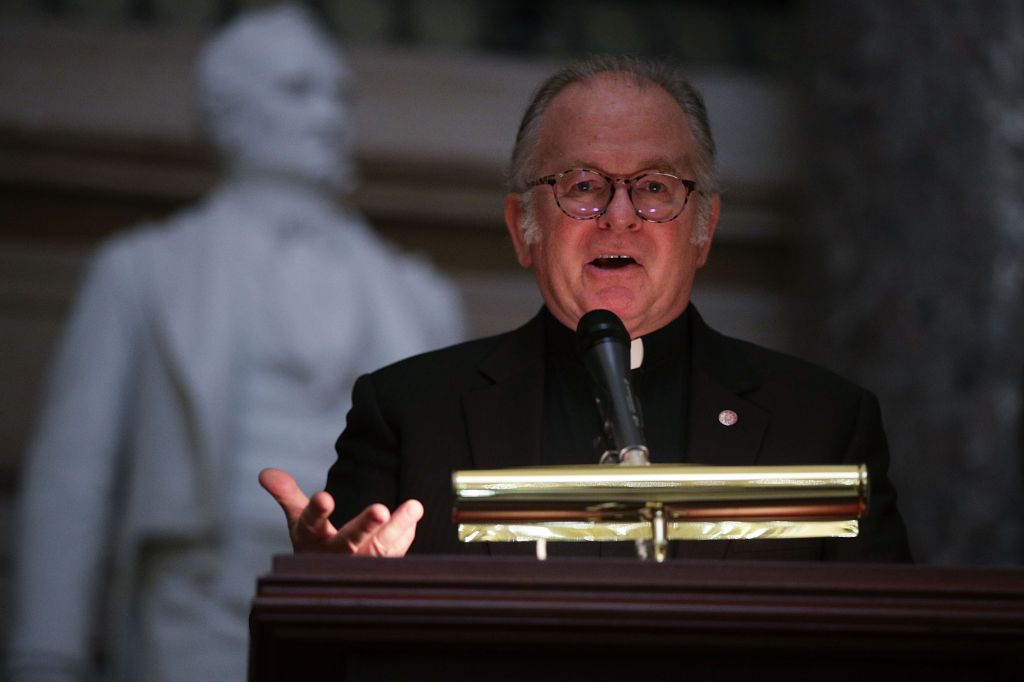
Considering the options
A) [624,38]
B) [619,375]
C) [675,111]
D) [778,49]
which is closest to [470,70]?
[624,38]

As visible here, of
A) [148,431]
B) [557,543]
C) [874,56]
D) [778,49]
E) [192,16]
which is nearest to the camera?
[557,543]

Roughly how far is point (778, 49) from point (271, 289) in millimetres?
2474

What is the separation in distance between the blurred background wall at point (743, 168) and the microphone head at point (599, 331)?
9.39 ft

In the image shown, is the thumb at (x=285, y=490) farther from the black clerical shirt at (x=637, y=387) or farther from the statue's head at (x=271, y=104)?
the statue's head at (x=271, y=104)

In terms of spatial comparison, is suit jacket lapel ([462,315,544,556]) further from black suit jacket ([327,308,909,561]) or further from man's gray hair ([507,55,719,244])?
man's gray hair ([507,55,719,244])

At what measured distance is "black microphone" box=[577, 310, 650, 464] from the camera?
1.91 meters

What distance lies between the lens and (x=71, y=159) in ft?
18.9

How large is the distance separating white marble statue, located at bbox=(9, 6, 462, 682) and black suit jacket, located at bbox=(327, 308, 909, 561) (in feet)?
7.24

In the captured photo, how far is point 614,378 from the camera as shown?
1973 mm

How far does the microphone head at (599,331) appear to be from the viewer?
2.02 metres

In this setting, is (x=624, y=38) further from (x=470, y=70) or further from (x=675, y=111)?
(x=675, y=111)

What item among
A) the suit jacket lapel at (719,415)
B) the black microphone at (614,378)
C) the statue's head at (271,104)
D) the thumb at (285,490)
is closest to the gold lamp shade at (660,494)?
the black microphone at (614,378)

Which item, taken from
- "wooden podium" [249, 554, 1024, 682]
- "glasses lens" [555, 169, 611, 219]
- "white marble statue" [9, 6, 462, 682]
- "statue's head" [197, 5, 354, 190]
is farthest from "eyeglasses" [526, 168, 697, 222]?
"statue's head" [197, 5, 354, 190]

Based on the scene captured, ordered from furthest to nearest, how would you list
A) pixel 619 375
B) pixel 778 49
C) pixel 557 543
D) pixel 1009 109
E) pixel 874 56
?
1. pixel 778 49
2. pixel 874 56
3. pixel 1009 109
4. pixel 557 543
5. pixel 619 375
